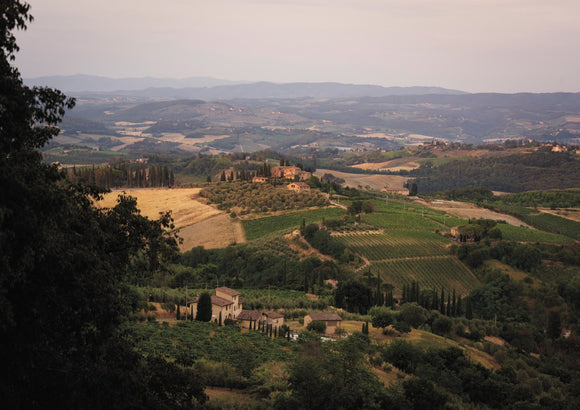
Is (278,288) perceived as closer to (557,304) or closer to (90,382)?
(557,304)

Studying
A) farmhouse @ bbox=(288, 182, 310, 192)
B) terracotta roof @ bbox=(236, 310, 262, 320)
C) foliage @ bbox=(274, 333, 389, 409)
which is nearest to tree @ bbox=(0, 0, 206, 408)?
foliage @ bbox=(274, 333, 389, 409)

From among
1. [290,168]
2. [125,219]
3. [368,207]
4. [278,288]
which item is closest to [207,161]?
[290,168]

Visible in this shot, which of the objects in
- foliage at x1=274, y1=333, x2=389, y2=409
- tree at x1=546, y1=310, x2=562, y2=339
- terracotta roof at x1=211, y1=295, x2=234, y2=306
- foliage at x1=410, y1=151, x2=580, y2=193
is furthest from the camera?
foliage at x1=410, y1=151, x2=580, y2=193

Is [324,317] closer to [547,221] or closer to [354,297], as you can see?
[354,297]

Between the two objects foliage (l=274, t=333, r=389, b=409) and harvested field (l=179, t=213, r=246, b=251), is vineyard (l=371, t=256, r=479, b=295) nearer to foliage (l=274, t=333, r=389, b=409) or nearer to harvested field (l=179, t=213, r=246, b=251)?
harvested field (l=179, t=213, r=246, b=251)

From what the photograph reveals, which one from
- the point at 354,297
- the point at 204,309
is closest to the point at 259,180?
the point at 354,297

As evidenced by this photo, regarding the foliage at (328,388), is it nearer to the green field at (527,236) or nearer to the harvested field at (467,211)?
the green field at (527,236)

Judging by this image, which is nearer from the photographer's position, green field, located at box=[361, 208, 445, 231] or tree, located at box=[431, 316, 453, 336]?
tree, located at box=[431, 316, 453, 336]
